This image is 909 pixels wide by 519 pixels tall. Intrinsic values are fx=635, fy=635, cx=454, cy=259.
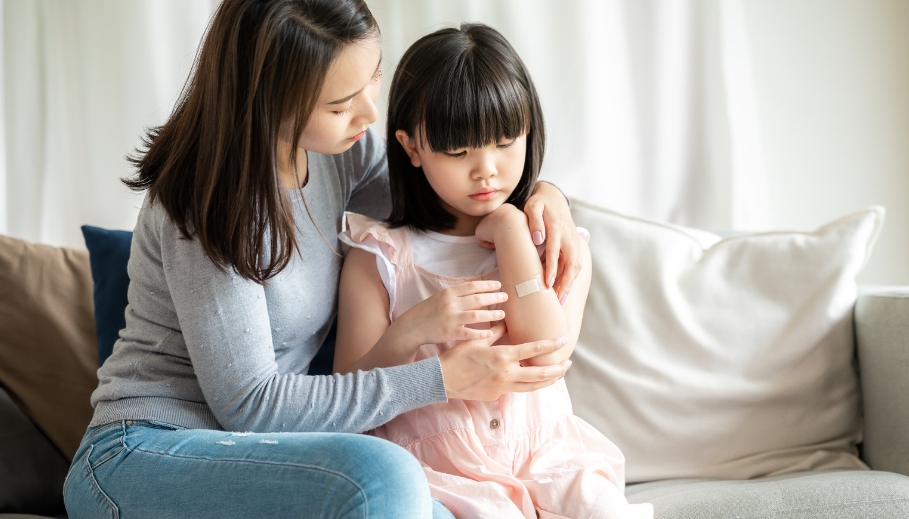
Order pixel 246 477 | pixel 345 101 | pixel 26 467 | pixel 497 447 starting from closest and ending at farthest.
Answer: pixel 246 477 < pixel 345 101 < pixel 497 447 < pixel 26 467

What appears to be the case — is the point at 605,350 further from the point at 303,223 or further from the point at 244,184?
the point at 244,184

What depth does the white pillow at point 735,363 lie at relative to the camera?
125 cm

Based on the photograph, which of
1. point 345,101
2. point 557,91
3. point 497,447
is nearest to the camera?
point 345,101

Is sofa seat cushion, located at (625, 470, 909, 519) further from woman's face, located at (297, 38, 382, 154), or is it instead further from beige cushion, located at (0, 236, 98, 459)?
beige cushion, located at (0, 236, 98, 459)

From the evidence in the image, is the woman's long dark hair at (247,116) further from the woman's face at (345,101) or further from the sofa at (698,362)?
the sofa at (698,362)

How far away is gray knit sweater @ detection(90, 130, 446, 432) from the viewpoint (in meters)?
0.91

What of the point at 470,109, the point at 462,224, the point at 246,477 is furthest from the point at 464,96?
the point at 246,477

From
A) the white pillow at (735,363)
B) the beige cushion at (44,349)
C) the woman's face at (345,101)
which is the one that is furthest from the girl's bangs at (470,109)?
the beige cushion at (44,349)

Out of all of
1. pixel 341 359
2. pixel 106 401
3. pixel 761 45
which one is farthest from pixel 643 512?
pixel 761 45

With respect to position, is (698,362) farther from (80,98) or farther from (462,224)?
(80,98)

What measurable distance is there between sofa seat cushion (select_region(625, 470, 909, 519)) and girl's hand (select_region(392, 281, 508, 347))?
429mm

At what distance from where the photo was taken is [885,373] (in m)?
1.20

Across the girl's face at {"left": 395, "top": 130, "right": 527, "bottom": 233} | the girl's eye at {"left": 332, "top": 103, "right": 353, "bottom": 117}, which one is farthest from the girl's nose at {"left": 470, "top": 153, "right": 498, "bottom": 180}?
the girl's eye at {"left": 332, "top": 103, "right": 353, "bottom": 117}

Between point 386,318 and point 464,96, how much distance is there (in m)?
0.41
